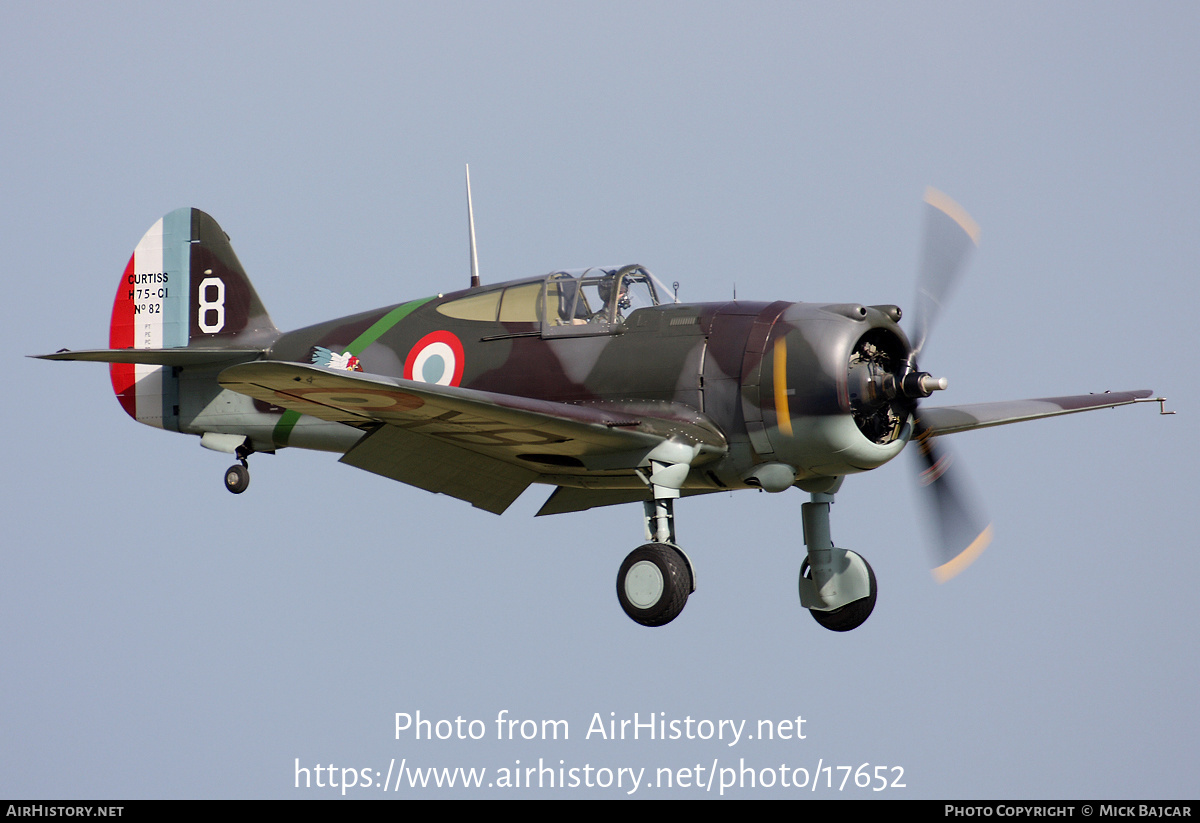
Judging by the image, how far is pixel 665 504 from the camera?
1237cm

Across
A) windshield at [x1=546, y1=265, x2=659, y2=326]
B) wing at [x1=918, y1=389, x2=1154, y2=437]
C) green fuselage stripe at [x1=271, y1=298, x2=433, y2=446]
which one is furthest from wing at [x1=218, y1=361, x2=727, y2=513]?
wing at [x1=918, y1=389, x2=1154, y2=437]

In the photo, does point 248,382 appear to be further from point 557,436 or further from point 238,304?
point 238,304

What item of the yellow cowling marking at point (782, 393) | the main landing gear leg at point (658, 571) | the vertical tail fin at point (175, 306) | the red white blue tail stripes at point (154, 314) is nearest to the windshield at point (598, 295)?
the yellow cowling marking at point (782, 393)

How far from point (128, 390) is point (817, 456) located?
294 inches

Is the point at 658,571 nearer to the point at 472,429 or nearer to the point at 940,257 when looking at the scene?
the point at 472,429

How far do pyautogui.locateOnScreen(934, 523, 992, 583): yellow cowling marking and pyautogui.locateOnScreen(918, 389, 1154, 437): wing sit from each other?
3.81 ft

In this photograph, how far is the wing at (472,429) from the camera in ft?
35.7

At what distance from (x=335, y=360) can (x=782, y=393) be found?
4.46 metres

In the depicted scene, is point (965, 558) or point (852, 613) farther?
A: point (852, 613)

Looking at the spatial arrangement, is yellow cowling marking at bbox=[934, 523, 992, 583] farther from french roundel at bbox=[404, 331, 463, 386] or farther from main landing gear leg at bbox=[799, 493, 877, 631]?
french roundel at bbox=[404, 331, 463, 386]

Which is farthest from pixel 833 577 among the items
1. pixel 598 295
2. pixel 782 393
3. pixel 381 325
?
pixel 381 325

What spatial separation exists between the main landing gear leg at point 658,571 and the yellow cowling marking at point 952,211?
128 inches

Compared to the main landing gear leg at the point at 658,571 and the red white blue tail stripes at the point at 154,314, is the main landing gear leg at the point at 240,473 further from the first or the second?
the main landing gear leg at the point at 658,571

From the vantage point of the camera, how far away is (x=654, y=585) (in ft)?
39.2
